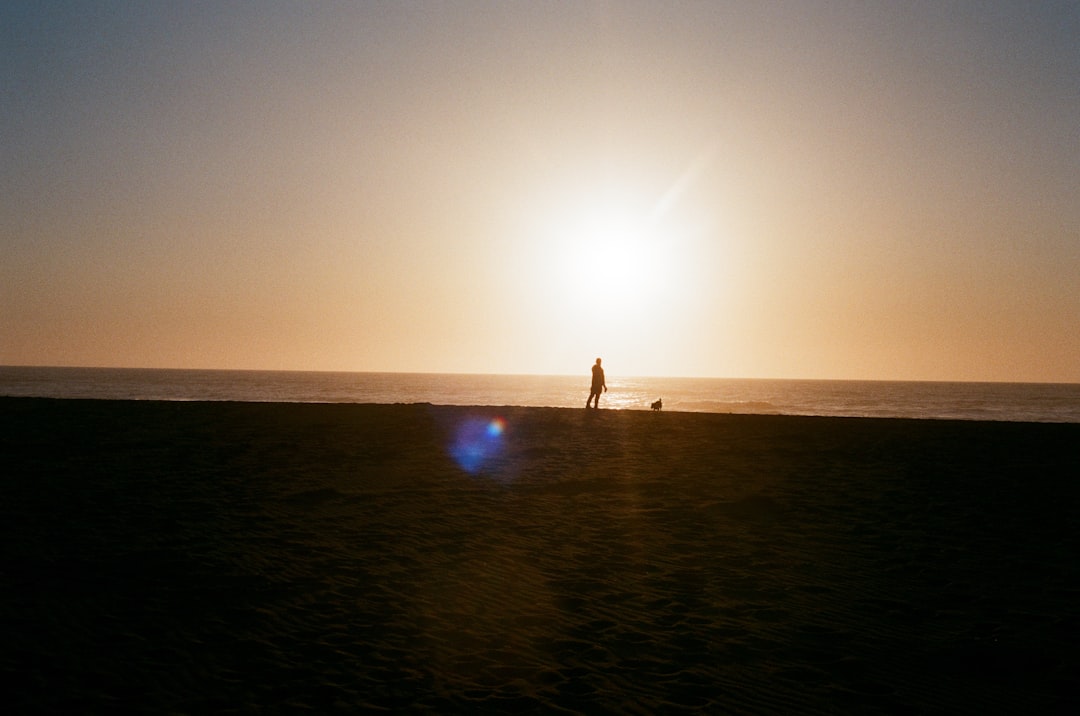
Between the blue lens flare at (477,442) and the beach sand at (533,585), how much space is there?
66cm

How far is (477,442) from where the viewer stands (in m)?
19.6

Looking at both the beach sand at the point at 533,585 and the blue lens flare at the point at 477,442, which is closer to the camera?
the beach sand at the point at 533,585

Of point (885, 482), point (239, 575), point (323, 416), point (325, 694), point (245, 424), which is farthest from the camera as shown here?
point (323, 416)

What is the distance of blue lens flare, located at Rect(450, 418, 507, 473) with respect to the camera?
1615cm

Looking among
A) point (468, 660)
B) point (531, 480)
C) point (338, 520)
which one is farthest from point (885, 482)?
point (468, 660)

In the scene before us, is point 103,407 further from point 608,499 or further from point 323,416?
point 608,499

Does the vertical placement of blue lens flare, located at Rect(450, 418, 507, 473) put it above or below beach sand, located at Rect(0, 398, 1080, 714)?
above

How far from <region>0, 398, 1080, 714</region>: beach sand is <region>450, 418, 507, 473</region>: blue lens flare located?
2.15ft

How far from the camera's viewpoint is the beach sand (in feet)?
16.8

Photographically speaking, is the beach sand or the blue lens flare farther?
the blue lens flare

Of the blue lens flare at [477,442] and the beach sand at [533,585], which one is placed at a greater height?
the blue lens flare at [477,442]

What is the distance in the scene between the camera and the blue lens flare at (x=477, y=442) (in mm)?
16153

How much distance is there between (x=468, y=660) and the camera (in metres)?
5.64

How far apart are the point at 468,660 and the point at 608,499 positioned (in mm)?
6624
